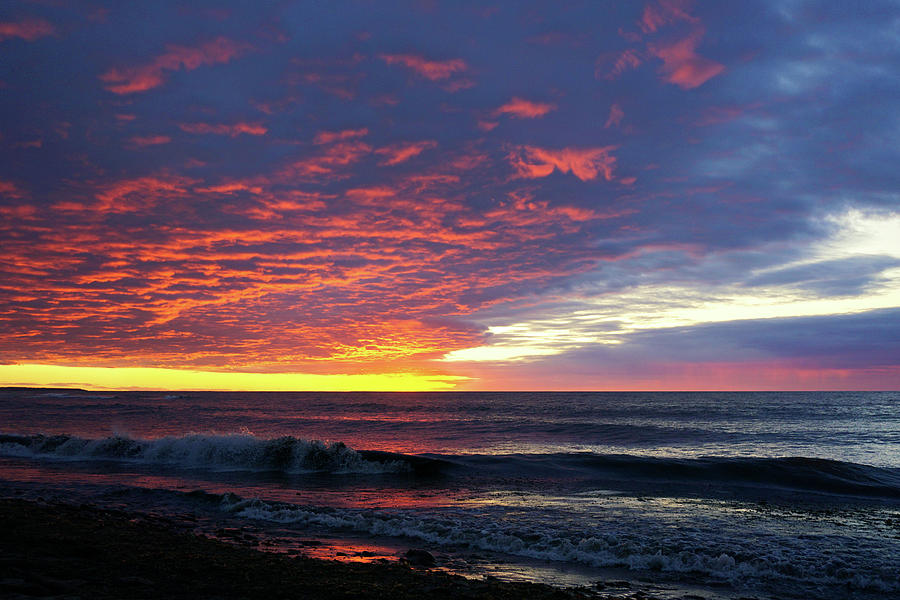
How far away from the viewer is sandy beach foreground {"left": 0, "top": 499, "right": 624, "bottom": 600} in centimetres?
672

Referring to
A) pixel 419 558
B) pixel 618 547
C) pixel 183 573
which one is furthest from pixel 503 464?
pixel 183 573

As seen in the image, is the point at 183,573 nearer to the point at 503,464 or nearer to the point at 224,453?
the point at 503,464

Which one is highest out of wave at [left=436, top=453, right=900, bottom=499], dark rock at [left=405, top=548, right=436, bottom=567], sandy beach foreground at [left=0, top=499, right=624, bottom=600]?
sandy beach foreground at [left=0, top=499, right=624, bottom=600]

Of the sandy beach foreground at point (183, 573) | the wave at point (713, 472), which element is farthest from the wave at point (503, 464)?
the sandy beach foreground at point (183, 573)

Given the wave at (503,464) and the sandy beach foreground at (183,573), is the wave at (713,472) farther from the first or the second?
the sandy beach foreground at (183,573)

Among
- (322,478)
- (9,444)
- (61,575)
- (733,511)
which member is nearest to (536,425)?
(322,478)

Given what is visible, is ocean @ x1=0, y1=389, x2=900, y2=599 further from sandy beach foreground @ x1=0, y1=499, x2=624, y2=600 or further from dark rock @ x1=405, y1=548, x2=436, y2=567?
sandy beach foreground @ x1=0, y1=499, x2=624, y2=600

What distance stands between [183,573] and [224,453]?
19.2m

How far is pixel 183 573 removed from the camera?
751 centimetres

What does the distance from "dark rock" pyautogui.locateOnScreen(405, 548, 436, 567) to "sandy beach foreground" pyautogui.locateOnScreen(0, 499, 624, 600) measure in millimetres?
587

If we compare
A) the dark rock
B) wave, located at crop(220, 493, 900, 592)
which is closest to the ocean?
wave, located at crop(220, 493, 900, 592)

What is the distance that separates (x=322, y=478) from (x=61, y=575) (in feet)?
46.3

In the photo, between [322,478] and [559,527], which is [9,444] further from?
[559,527]

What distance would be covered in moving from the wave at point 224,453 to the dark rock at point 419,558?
12819mm
